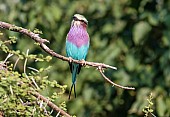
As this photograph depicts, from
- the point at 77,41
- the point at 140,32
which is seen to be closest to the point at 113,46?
the point at 140,32

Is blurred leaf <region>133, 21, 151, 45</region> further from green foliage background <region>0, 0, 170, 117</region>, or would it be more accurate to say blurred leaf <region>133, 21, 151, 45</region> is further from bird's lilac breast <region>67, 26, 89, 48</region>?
bird's lilac breast <region>67, 26, 89, 48</region>

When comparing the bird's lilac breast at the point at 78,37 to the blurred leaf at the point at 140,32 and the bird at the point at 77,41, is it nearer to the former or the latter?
the bird at the point at 77,41

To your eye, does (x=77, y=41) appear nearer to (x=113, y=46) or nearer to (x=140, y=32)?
(x=140, y=32)

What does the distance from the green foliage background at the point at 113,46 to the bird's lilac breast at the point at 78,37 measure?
1.49 metres

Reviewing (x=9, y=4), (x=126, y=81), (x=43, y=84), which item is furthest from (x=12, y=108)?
(x=9, y=4)

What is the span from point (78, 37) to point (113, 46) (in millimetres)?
1731

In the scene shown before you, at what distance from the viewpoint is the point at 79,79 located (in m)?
5.44

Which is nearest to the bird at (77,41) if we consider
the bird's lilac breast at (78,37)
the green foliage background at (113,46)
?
the bird's lilac breast at (78,37)

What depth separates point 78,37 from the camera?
365 cm

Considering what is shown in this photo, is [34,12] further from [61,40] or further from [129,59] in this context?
[129,59]

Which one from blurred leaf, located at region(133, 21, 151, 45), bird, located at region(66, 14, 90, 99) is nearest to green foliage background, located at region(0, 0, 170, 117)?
blurred leaf, located at region(133, 21, 151, 45)

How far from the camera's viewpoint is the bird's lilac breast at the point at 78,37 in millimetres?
3560

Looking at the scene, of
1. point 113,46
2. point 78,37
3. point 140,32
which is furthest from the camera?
point 113,46

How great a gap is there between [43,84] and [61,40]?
3.35 meters
